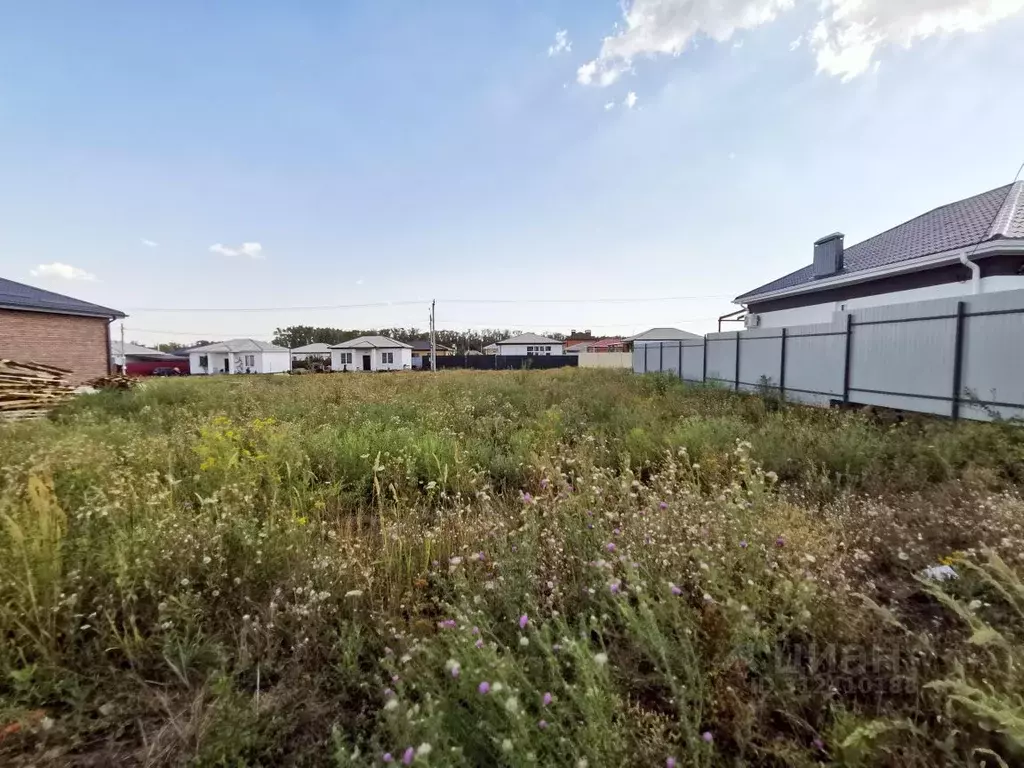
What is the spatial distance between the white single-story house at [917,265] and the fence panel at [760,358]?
4.67 feet

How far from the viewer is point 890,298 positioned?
12242mm

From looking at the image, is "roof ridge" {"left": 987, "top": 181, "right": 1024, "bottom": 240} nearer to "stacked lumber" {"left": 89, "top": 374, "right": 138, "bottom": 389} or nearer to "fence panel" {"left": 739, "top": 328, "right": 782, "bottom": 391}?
"fence panel" {"left": 739, "top": 328, "right": 782, "bottom": 391}

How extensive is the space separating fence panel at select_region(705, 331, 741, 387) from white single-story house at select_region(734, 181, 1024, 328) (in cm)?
291

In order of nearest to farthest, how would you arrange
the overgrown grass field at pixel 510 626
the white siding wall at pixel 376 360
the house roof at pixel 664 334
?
the overgrown grass field at pixel 510 626
the house roof at pixel 664 334
the white siding wall at pixel 376 360

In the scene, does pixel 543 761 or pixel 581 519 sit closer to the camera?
pixel 543 761

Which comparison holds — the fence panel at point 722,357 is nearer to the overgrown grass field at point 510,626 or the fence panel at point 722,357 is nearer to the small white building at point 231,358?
the overgrown grass field at point 510,626

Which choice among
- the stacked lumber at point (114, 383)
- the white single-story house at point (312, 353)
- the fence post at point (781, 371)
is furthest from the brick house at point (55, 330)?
the white single-story house at point (312, 353)

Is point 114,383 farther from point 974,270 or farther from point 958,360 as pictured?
point 974,270

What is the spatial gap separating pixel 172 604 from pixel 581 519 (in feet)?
6.56

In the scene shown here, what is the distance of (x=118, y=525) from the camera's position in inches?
95.9

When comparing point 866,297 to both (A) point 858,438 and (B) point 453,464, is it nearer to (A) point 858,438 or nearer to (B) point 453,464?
(A) point 858,438

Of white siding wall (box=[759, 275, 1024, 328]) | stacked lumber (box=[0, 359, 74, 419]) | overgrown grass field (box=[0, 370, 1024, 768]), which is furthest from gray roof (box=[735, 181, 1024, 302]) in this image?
stacked lumber (box=[0, 359, 74, 419])

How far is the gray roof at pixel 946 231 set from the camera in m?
10.1

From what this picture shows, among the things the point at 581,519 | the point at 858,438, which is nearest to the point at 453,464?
the point at 581,519
